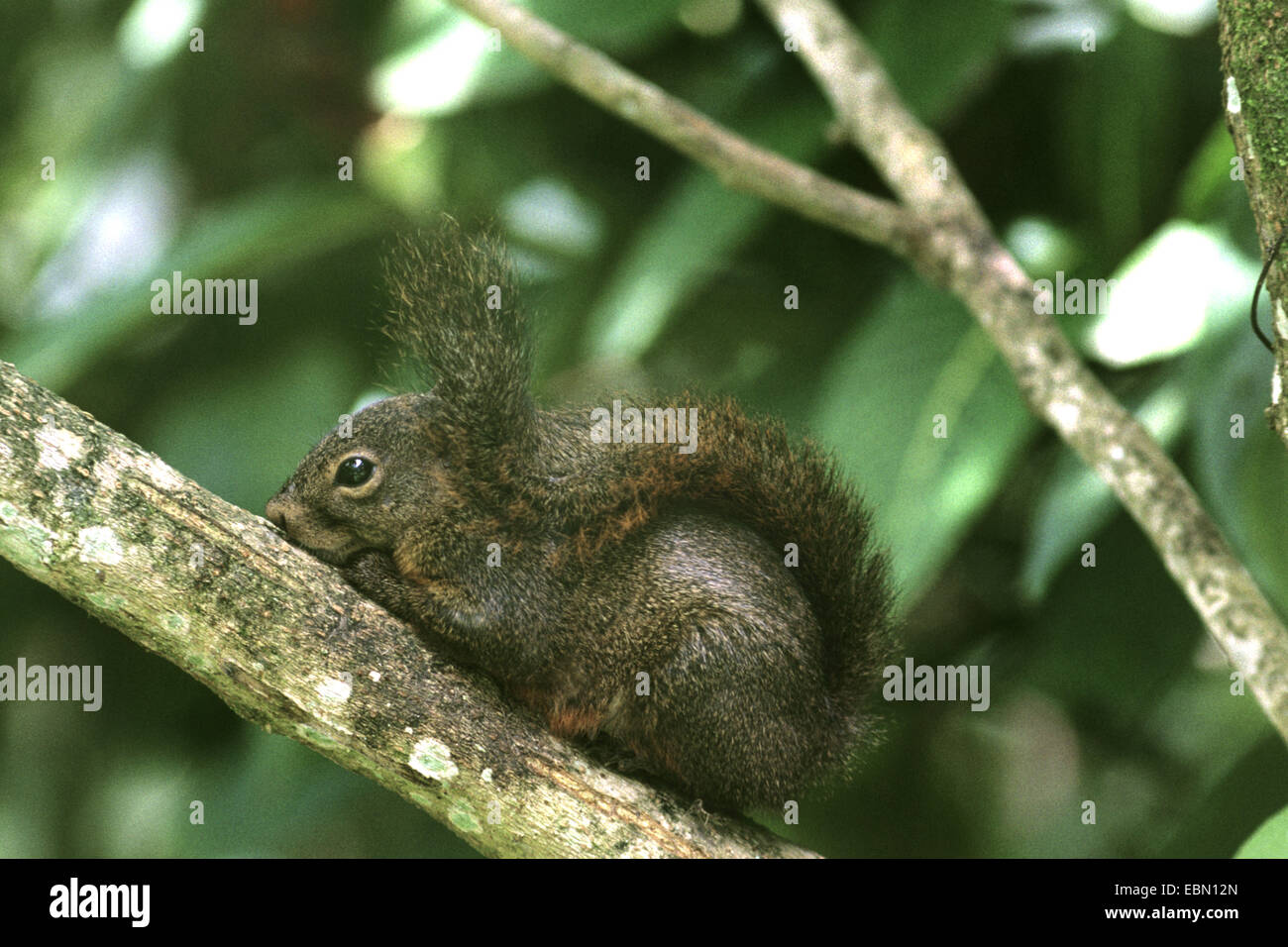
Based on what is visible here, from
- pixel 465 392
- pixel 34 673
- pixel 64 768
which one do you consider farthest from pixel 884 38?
pixel 64 768

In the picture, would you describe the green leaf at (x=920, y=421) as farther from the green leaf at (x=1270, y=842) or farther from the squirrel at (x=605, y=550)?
the green leaf at (x=1270, y=842)

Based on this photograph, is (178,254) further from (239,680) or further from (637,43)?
(239,680)

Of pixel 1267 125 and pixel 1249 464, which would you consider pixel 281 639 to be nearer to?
pixel 1267 125

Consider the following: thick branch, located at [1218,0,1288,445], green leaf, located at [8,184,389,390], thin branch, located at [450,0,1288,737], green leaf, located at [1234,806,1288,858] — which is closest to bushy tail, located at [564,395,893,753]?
thin branch, located at [450,0,1288,737]

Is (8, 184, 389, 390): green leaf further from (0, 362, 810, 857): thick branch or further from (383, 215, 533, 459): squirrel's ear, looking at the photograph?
(0, 362, 810, 857): thick branch

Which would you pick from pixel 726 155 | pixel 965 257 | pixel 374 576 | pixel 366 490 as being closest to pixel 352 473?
pixel 366 490

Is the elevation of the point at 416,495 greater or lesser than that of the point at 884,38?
lesser
